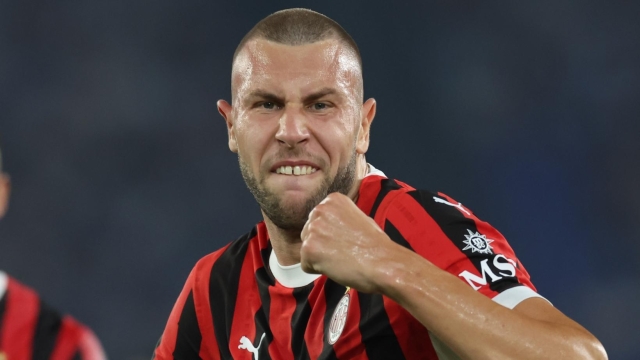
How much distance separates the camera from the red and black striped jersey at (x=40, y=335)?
43.5 inches

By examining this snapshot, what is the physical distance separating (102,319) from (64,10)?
1.49 meters

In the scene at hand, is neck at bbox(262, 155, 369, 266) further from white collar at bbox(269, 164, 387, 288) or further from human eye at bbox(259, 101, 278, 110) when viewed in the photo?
human eye at bbox(259, 101, 278, 110)

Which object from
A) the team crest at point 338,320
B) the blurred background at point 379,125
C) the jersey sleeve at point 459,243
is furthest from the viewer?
the blurred background at point 379,125

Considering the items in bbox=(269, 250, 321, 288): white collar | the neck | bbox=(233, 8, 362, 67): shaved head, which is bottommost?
bbox=(269, 250, 321, 288): white collar

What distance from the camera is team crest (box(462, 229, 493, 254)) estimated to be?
1.95 meters

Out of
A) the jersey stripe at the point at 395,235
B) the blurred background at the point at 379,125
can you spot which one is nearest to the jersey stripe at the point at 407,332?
the jersey stripe at the point at 395,235

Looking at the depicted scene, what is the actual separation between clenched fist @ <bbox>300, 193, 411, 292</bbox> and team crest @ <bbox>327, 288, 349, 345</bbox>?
0.31 metres

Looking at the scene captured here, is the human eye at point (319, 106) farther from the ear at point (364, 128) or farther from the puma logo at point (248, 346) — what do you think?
the puma logo at point (248, 346)

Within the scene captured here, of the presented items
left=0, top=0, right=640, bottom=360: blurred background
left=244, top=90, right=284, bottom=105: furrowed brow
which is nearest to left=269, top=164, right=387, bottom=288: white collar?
left=244, top=90, right=284, bottom=105: furrowed brow

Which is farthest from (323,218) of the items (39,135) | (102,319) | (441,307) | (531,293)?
(39,135)

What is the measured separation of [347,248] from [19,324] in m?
0.79

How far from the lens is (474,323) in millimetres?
1700

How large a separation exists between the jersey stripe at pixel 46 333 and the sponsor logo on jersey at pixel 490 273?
3.13ft

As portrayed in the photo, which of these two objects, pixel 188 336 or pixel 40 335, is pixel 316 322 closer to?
pixel 188 336
